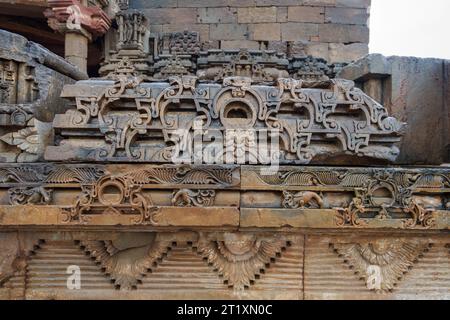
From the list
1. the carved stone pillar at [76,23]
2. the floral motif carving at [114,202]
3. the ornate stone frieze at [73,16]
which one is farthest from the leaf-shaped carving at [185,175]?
the ornate stone frieze at [73,16]

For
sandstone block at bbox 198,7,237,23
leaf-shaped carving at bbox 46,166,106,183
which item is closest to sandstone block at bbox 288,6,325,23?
sandstone block at bbox 198,7,237,23

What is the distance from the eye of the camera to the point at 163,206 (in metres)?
2.85

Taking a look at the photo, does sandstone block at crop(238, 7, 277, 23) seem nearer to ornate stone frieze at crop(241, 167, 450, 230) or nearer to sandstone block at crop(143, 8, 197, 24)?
sandstone block at crop(143, 8, 197, 24)

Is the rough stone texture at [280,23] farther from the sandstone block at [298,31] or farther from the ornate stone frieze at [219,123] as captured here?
the ornate stone frieze at [219,123]

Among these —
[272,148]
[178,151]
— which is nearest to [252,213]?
[272,148]

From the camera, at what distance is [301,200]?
2.88m

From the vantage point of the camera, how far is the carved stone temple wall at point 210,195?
2.87 metres

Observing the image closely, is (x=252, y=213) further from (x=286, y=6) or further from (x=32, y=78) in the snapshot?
(x=286, y=6)

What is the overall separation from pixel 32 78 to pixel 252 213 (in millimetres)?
2219

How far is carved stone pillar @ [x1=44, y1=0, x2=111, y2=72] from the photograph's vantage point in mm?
8062

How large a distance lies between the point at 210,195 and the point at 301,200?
667 millimetres

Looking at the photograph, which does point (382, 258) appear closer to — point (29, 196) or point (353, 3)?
point (29, 196)

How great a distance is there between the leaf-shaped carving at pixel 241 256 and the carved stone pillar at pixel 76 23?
6439mm

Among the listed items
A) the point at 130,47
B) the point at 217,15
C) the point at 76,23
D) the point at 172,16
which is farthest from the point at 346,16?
the point at 76,23
